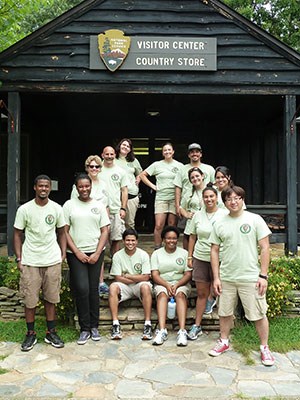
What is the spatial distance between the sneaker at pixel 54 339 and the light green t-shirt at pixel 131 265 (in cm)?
89

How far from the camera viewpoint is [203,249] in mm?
4207

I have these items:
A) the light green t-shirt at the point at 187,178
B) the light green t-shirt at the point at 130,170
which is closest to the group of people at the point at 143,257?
the light green t-shirt at the point at 187,178

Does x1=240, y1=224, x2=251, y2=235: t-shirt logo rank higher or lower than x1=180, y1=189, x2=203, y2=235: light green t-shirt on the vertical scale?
lower

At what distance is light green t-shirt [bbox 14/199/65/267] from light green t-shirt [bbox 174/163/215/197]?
1.79 metres

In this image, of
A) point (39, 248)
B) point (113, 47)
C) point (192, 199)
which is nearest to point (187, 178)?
point (192, 199)

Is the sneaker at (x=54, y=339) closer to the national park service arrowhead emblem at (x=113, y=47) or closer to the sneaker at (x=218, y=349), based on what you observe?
the sneaker at (x=218, y=349)

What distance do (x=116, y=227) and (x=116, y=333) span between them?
1280mm

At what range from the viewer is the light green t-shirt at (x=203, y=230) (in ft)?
13.7

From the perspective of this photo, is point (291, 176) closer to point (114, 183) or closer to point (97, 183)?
point (114, 183)

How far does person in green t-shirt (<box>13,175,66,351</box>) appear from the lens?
396 cm

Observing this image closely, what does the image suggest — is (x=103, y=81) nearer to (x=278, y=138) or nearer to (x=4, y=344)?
(x=4, y=344)

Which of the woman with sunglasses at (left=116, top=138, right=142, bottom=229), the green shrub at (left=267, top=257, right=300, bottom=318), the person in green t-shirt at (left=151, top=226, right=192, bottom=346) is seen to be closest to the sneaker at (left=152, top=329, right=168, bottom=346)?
the person in green t-shirt at (left=151, top=226, right=192, bottom=346)

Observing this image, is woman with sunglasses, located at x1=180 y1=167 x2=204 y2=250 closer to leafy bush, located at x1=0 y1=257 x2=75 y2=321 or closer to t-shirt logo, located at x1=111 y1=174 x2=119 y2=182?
t-shirt logo, located at x1=111 y1=174 x2=119 y2=182

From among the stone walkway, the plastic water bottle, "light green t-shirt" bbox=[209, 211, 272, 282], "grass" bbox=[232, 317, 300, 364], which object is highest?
"light green t-shirt" bbox=[209, 211, 272, 282]
